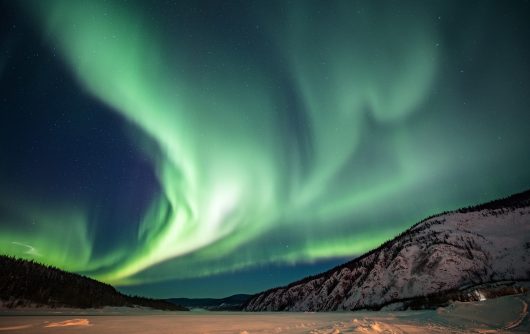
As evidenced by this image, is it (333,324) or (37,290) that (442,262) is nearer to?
(333,324)

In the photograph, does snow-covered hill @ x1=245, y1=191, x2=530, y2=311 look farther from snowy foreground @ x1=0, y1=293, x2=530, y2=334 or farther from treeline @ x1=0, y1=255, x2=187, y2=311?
treeline @ x1=0, y1=255, x2=187, y2=311

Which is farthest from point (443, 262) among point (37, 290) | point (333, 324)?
point (37, 290)

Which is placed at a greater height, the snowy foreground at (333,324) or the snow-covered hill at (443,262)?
the snow-covered hill at (443,262)

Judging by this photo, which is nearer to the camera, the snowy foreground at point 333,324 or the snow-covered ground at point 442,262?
the snowy foreground at point 333,324

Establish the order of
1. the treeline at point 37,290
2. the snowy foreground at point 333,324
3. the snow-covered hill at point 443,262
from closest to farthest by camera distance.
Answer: the snowy foreground at point 333,324
the treeline at point 37,290
the snow-covered hill at point 443,262

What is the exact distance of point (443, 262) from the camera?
4099 inches

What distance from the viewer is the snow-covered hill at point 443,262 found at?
95562mm

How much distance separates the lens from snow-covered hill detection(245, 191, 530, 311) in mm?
95562

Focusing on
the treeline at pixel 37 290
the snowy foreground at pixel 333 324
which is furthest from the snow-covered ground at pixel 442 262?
the treeline at pixel 37 290

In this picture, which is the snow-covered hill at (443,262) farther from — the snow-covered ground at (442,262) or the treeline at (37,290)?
the treeline at (37,290)

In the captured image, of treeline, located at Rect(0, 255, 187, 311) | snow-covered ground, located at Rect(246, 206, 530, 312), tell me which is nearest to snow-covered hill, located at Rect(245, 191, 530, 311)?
snow-covered ground, located at Rect(246, 206, 530, 312)

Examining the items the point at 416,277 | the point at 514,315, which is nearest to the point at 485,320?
the point at 514,315

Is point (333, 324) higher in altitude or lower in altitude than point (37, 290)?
lower

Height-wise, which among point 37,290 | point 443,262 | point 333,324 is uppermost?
point 443,262
